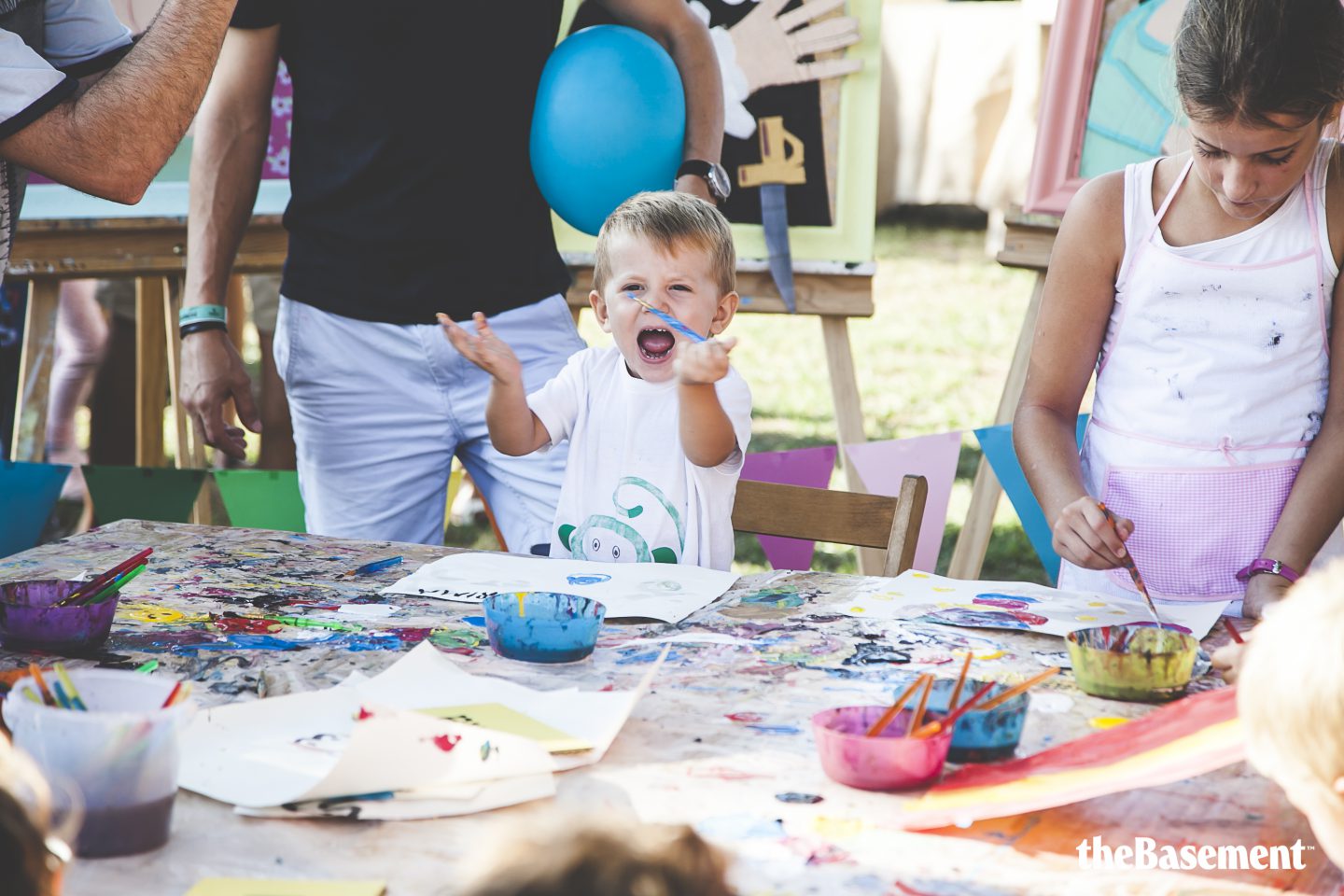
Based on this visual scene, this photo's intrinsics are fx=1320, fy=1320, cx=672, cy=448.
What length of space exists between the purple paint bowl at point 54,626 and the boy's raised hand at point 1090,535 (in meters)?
1.14

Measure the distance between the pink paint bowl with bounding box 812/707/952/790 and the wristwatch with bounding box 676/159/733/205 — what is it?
4.74 ft

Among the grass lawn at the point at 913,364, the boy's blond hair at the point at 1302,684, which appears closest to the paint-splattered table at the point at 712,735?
the boy's blond hair at the point at 1302,684

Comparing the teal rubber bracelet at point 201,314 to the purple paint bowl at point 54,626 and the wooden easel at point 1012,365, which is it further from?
the wooden easel at point 1012,365

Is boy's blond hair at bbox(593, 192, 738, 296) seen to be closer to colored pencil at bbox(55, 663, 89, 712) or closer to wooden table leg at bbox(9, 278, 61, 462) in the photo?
colored pencil at bbox(55, 663, 89, 712)

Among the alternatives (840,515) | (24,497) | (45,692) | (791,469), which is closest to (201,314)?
(24,497)

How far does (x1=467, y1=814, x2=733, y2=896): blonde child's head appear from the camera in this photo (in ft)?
1.88

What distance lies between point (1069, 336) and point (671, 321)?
1.92ft

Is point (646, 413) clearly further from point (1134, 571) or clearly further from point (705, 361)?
point (1134, 571)

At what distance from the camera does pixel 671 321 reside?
74.4 inches

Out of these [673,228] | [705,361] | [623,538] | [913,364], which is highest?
[673,228]

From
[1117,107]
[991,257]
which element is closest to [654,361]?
[1117,107]

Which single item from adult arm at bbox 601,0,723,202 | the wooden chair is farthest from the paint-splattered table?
adult arm at bbox 601,0,723,202

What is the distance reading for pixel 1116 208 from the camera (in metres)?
A: 1.91

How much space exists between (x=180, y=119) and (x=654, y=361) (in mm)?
751
